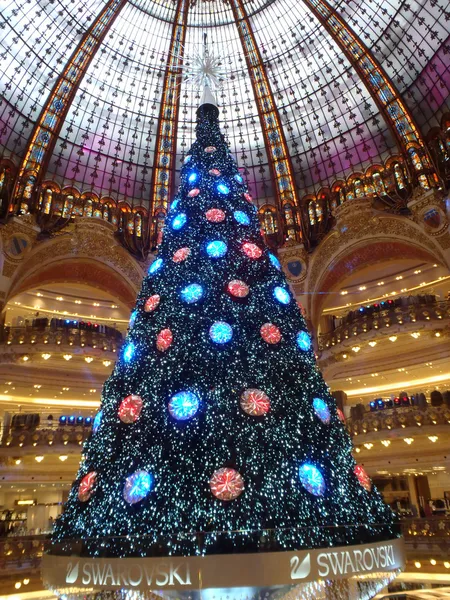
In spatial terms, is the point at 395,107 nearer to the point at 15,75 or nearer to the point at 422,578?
the point at 15,75

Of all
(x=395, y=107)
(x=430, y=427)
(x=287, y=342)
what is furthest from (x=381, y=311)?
(x=287, y=342)

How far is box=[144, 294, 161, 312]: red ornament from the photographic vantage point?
18.2 ft

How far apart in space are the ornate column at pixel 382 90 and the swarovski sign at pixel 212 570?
21.3m

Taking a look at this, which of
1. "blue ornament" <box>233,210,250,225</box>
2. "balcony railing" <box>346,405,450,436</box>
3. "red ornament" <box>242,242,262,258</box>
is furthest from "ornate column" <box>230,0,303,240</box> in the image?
"red ornament" <box>242,242,262,258</box>

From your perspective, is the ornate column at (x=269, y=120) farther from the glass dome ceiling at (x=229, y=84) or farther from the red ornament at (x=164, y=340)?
the red ornament at (x=164, y=340)

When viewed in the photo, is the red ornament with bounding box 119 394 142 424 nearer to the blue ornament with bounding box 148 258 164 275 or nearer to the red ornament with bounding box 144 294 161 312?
the red ornament with bounding box 144 294 161 312

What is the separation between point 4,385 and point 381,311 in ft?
62.2

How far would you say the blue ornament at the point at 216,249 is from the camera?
226 inches

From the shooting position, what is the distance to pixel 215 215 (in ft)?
20.1

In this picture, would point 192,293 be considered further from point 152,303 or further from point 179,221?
point 179,221

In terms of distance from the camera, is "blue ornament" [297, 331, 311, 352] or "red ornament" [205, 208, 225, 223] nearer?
"blue ornament" [297, 331, 311, 352]

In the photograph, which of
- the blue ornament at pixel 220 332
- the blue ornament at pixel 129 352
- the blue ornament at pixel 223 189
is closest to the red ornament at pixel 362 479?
the blue ornament at pixel 220 332

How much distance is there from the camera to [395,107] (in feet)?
74.6

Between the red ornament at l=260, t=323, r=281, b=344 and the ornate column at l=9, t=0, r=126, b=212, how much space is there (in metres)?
21.1
